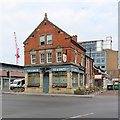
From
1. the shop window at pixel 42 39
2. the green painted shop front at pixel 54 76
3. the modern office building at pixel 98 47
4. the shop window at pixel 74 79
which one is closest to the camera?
the green painted shop front at pixel 54 76

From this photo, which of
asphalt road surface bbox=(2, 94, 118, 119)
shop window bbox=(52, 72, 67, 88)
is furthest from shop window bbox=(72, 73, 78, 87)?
Answer: asphalt road surface bbox=(2, 94, 118, 119)

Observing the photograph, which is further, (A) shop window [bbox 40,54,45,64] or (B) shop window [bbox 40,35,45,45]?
(B) shop window [bbox 40,35,45,45]

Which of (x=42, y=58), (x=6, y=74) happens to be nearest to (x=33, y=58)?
(x=42, y=58)

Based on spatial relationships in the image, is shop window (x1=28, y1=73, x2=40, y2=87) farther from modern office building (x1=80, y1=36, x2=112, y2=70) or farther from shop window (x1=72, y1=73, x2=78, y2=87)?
modern office building (x1=80, y1=36, x2=112, y2=70)

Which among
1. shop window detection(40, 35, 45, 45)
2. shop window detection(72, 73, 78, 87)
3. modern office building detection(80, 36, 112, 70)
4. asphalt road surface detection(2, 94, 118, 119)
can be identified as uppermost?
modern office building detection(80, 36, 112, 70)

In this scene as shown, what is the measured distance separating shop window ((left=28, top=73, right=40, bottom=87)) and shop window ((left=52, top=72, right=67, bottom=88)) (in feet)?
10.4

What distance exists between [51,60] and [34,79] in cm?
479

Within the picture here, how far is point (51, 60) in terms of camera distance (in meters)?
33.1

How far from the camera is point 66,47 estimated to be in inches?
1245

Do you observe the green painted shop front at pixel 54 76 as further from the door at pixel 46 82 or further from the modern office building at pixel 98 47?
the modern office building at pixel 98 47

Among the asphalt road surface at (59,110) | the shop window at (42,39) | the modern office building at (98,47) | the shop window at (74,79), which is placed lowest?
the asphalt road surface at (59,110)

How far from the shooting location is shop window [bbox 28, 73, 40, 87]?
33.8 m

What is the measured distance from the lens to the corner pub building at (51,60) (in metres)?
31.5

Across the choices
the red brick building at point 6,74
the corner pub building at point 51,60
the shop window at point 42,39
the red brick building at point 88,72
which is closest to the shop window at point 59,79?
the corner pub building at point 51,60
